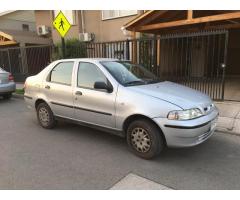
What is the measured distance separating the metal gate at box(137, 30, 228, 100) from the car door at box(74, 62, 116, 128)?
11.0 feet

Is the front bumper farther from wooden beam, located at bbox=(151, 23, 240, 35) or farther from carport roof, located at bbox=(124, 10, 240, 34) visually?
wooden beam, located at bbox=(151, 23, 240, 35)

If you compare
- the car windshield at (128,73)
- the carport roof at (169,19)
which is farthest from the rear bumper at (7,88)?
the car windshield at (128,73)

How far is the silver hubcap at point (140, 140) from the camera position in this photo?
3860 millimetres

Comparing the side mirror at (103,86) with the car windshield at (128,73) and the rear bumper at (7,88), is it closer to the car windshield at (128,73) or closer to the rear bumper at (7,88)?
the car windshield at (128,73)

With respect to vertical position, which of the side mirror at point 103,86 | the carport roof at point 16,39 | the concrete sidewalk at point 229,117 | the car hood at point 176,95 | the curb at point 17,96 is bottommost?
the curb at point 17,96

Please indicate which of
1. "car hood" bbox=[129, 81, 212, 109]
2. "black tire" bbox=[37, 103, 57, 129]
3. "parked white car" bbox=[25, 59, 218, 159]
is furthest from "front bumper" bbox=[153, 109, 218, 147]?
"black tire" bbox=[37, 103, 57, 129]

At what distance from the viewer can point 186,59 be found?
9156 mm

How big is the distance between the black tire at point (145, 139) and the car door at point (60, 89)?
1520 mm

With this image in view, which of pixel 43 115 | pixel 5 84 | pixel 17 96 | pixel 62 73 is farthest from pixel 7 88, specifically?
pixel 62 73

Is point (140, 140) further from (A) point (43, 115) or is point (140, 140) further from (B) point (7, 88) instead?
(B) point (7, 88)

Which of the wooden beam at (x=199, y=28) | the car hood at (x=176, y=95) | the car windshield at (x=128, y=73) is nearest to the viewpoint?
the car hood at (x=176, y=95)

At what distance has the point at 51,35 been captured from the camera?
17.6 meters

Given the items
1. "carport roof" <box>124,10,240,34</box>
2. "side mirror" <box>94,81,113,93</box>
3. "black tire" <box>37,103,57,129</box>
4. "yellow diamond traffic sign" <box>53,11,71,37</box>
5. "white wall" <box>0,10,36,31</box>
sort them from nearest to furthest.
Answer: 1. "side mirror" <box>94,81,113,93</box>
2. "black tire" <box>37,103,57,129</box>
3. "yellow diamond traffic sign" <box>53,11,71,37</box>
4. "carport roof" <box>124,10,240,34</box>
5. "white wall" <box>0,10,36,31</box>

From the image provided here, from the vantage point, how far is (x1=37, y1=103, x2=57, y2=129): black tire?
5.42 metres
